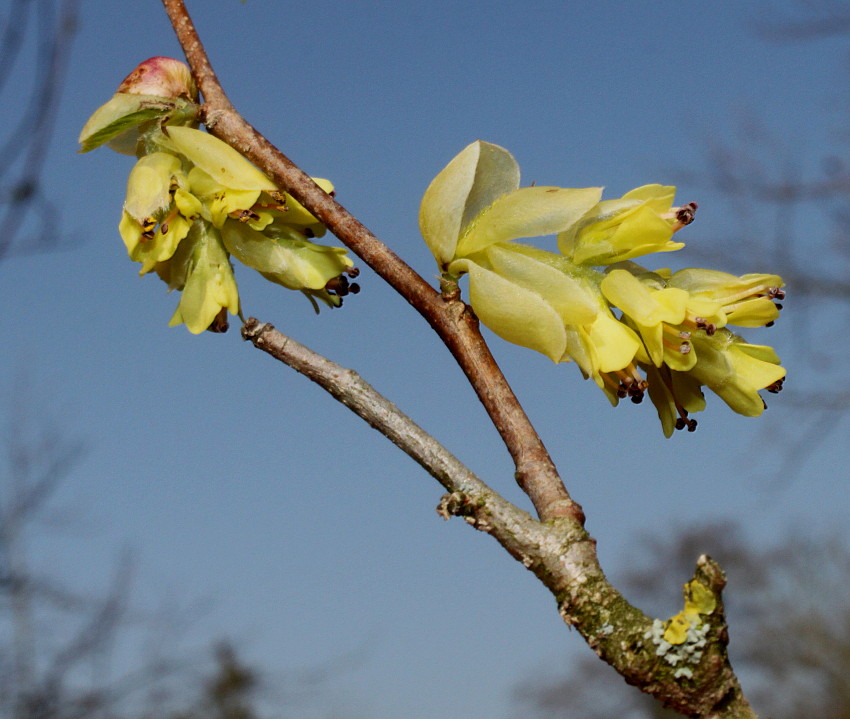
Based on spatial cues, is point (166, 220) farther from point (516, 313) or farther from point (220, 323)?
point (516, 313)

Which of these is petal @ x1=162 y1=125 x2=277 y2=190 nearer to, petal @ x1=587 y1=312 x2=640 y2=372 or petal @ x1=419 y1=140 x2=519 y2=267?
petal @ x1=419 y1=140 x2=519 y2=267

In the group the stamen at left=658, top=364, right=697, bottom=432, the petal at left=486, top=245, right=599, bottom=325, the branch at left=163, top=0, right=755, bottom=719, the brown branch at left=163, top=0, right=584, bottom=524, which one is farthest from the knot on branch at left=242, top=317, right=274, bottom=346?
the stamen at left=658, top=364, right=697, bottom=432

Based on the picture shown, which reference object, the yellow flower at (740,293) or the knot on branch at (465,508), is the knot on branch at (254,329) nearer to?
the knot on branch at (465,508)

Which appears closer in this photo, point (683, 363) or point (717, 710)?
point (717, 710)

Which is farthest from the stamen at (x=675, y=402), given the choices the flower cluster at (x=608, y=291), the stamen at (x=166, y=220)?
the stamen at (x=166, y=220)

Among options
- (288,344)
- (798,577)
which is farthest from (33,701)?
(798,577)

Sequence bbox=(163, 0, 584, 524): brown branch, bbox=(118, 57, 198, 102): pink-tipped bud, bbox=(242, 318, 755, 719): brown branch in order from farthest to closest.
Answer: bbox=(118, 57, 198, 102): pink-tipped bud
bbox=(163, 0, 584, 524): brown branch
bbox=(242, 318, 755, 719): brown branch

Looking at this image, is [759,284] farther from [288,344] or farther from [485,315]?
[288,344]
